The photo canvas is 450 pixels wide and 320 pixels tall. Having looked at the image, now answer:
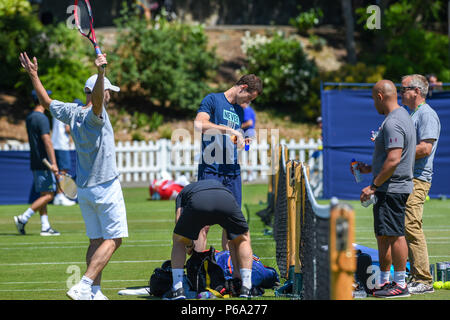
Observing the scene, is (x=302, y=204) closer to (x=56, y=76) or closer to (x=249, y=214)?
(x=249, y=214)

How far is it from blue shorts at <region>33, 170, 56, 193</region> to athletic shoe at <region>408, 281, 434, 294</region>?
6978 millimetres

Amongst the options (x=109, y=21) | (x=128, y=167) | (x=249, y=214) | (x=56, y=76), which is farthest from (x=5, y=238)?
(x=109, y=21)

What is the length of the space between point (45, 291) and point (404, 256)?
3.68 m

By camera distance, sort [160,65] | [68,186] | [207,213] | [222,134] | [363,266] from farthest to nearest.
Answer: [160,65] < [68,186] < [222,134] < [363,266] < [207,213]

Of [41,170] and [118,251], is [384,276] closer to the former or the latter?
[118,251]

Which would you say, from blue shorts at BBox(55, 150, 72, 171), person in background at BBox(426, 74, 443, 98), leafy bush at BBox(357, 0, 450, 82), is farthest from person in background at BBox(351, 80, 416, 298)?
leafy bush at BBox(357, 0, 450, 82)

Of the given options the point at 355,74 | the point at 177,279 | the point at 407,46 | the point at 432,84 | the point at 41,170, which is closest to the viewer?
the point at 177,279

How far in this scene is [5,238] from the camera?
497 inches

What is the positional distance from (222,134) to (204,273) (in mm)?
1551

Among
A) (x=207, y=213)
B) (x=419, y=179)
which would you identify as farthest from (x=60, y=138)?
(x=419, y=179)

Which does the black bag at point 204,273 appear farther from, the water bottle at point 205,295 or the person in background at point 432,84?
the person in background at point 432,84

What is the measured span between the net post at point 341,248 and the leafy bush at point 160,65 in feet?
88.9

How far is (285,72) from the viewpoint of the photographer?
3244 centimetres

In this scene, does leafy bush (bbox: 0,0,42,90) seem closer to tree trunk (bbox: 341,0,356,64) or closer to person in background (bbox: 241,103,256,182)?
person in background (bbox: 241,103,256,182)
